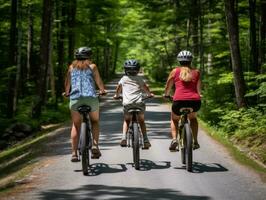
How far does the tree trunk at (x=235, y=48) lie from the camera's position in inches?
603

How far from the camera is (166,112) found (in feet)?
80.5

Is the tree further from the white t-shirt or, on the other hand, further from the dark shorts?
the dark shorts

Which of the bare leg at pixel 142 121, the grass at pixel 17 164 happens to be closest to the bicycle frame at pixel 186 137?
the bare leg at pixel 142 121

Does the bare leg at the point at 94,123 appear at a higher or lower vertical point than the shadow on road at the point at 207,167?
higher

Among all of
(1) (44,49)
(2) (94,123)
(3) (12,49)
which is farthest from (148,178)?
(3) (12,49)

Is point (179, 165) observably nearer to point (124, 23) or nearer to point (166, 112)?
point (166, 112)

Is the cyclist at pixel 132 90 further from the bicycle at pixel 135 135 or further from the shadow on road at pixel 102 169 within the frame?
the shadow on road at pixel 102 169

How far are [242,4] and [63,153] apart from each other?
15.2m

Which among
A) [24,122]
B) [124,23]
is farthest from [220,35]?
[124,23]

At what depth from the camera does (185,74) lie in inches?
386

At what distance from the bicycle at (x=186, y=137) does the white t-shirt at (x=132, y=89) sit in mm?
Result: 894

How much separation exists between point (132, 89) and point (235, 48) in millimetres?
6823

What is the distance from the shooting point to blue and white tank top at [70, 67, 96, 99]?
939 centimetres

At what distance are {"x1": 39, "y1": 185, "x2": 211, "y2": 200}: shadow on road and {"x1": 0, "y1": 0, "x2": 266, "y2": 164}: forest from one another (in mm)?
4511
